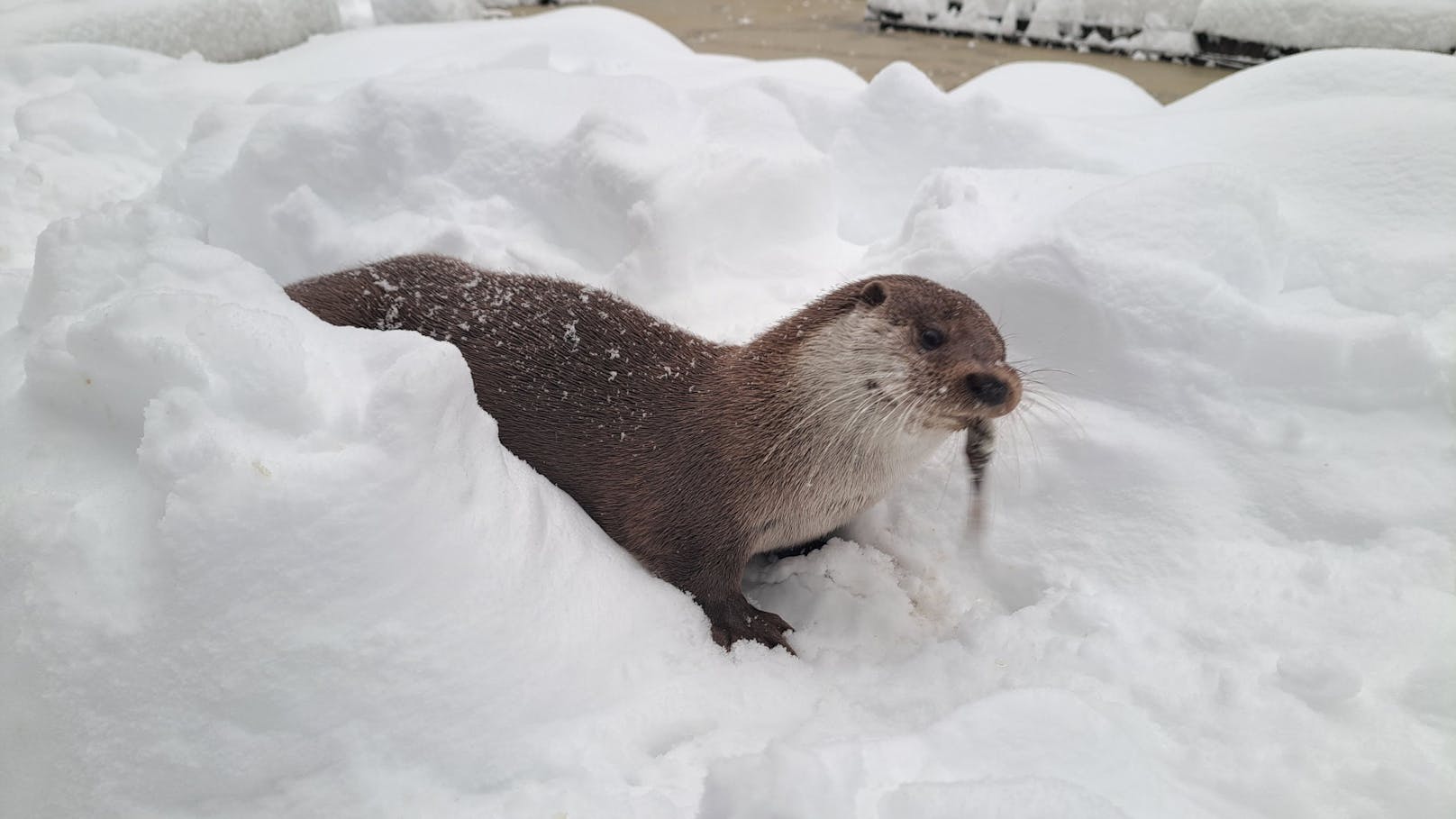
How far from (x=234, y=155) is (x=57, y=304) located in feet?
5.34

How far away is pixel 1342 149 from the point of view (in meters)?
2.51

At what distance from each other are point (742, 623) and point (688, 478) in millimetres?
344

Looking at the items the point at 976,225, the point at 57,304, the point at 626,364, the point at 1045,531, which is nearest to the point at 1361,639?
the point at 1045,531

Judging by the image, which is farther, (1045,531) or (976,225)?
(976,225)

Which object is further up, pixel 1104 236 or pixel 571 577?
pixel 1104 236

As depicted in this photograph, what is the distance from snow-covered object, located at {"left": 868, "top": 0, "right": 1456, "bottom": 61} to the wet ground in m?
0.14

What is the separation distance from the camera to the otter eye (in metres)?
1.73

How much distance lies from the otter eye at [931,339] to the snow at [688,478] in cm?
43

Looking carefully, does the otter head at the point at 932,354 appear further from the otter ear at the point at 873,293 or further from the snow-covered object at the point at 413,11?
the snow-covered object at the point at 413,11

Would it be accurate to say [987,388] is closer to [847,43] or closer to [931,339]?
[931,339]

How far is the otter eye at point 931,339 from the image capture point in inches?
68.0

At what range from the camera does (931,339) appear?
1.73 m

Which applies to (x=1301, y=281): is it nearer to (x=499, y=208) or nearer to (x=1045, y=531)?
(x=1045, y=531)

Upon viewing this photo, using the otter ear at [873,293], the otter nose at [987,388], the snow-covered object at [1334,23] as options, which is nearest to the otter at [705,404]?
the otter ear at [873,293]
